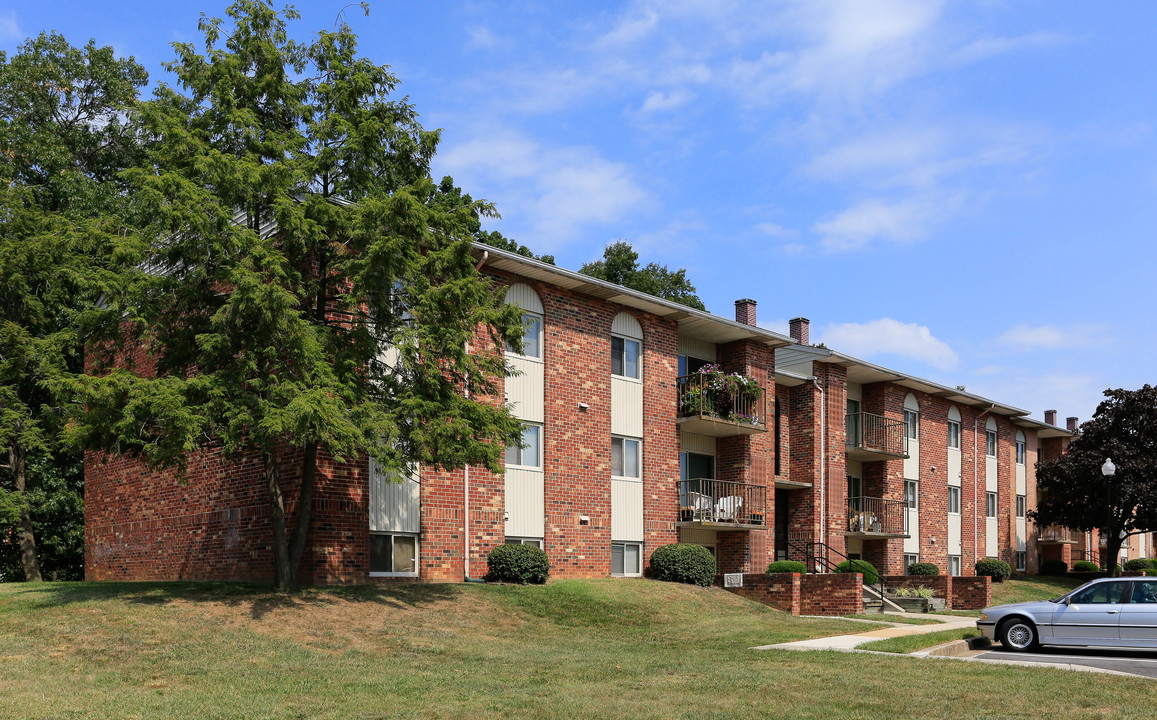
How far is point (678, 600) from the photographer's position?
21.9 meters

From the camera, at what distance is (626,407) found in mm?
25500

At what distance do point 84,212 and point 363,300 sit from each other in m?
15.2

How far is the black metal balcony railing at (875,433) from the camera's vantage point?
33719 mm

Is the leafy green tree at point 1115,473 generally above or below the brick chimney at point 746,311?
below

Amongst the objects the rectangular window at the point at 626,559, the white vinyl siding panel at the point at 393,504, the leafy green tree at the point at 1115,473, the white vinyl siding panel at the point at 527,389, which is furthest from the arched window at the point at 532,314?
the leafy green tree at the point at 1115,473

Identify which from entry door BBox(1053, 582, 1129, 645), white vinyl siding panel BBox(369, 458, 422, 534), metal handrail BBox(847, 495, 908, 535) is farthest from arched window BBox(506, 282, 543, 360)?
metal handrail BBox(847, 495, 908, 535)

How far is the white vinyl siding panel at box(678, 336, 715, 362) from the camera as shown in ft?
92.4

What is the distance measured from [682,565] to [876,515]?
12.0 m

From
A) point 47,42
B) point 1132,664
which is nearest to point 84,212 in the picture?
point 47,42

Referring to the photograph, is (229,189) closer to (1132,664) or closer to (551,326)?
(551,326)

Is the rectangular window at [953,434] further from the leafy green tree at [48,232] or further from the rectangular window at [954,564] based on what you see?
the leafy green tree at [48,232]

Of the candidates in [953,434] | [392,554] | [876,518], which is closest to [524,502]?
[392,554]

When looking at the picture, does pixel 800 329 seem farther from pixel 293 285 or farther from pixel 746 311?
pixel 293 285

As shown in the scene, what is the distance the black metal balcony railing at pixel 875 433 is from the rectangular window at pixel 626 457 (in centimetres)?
1051
